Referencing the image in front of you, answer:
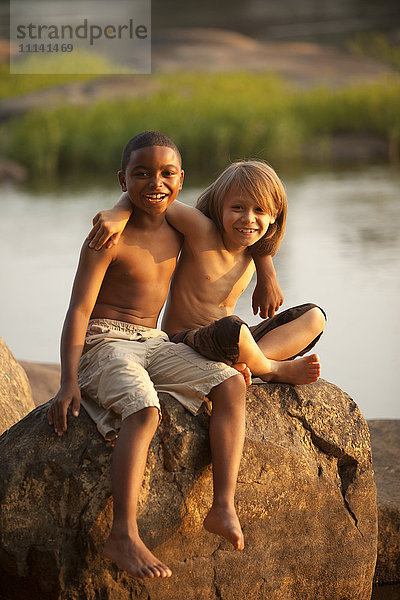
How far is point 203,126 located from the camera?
1160 centimetres

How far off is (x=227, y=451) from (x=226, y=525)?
6.0 inches

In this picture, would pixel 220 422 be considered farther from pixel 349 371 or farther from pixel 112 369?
pixel 349 371

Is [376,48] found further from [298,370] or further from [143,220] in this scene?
[298,370]

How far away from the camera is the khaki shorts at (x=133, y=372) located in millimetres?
1985

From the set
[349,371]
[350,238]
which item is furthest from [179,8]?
[349,371]

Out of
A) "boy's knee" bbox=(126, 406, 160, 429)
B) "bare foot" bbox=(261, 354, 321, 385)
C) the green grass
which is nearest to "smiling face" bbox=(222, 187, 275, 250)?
"bare foot" bbox=(261, 354, 321, 385)

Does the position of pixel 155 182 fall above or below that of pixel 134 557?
above

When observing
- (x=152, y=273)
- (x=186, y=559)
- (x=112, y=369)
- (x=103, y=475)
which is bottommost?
(x=186, y=559)

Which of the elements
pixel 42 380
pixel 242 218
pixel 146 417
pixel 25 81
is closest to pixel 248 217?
pixel 242 218

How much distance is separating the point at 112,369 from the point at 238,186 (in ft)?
1.92

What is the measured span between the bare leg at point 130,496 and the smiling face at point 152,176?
535 millimetres

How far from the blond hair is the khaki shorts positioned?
0.38 m

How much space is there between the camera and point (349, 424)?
2.20m

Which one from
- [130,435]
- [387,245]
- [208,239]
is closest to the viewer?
[130,435]
